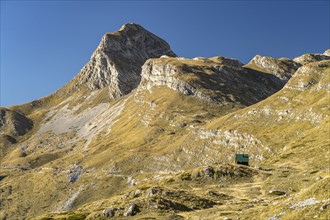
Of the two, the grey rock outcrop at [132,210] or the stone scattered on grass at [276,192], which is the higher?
the grey rock outcrop at [132,210]

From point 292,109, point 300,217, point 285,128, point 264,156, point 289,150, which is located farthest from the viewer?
point 292,109

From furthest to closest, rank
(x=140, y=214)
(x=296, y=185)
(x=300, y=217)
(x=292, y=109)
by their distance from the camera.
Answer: (x=292, y=109)
(x=296, y=185)
(x=140, y=214)
(x=300, y=217)

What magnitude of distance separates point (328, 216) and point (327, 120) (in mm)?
117974

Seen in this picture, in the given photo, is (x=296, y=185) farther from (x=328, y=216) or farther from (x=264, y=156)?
(x=264, y=156)

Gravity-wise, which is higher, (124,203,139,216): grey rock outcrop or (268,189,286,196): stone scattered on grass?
(124,203,139,216): grey rock outcrop

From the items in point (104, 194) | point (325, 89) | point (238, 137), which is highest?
point (325, 89)

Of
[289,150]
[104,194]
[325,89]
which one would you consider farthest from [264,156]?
[104,194]

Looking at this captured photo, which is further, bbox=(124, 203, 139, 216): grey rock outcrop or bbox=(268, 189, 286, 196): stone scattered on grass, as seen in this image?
bbox=(268, 189, 286, 196): stone scattered on grass

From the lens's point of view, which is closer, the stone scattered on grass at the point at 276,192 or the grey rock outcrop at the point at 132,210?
the grey rock outcrop at the point at 132,210

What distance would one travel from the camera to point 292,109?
584 feet

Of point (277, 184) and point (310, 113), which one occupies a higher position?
point (310, 113)

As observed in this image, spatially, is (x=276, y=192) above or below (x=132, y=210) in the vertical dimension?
below

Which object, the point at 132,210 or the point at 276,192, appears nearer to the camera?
the point at 132,210

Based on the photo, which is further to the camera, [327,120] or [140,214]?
[327,120]
